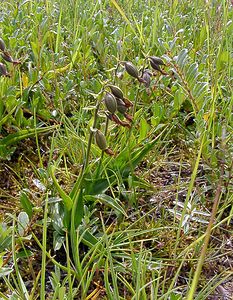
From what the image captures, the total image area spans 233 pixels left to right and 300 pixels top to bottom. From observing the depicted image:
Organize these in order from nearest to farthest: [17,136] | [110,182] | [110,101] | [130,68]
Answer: [110,101]
[130,68]
[110,182]
[17,136]

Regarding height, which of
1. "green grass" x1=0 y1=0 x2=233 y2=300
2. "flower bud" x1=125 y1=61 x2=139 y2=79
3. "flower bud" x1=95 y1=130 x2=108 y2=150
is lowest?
"green grass" x1=0 y1=0 x2=233 y2=300

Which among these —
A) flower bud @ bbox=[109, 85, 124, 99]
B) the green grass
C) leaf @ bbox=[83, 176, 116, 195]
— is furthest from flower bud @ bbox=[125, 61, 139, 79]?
leaf @ bbox=[83, 176, 116, 195]

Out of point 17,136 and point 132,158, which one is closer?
point 132,158

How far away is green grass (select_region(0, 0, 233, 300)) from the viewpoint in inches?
40.8

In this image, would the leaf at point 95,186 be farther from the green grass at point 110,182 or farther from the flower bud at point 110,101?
the flower bud at point 110,101

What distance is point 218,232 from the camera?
4.12 ft

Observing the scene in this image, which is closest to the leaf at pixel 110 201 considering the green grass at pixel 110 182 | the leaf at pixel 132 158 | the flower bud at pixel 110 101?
the green grass at pixel 110 182

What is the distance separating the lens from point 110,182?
1.30 metres

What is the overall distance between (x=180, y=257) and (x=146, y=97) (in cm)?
73

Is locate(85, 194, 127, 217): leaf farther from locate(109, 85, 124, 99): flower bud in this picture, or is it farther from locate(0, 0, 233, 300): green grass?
locate(109, 85, 124, 99): flower bud

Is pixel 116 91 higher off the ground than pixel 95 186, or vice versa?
pixel 116 91

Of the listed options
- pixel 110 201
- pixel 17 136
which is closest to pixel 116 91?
pixel 110 201

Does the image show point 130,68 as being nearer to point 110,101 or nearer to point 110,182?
point 110,101

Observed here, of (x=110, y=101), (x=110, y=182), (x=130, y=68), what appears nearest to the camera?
(x=110, y=101)
